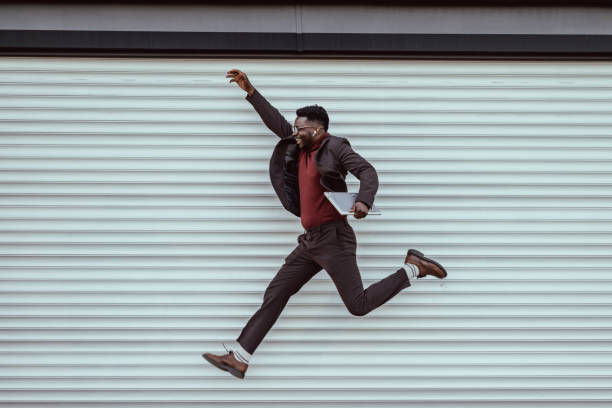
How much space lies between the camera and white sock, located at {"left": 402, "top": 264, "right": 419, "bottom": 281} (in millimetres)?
3535

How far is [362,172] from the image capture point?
3.24 m

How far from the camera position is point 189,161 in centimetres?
391

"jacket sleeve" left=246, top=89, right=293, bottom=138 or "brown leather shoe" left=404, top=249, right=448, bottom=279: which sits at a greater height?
"jacket sleeve" left=246, top=89, right=293, bottom=138

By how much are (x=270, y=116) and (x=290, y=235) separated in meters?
0.97

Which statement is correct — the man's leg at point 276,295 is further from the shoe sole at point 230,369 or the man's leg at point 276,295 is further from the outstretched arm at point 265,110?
the outstretched arm at point 265,110

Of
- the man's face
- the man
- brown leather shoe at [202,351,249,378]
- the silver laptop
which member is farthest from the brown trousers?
the man's face

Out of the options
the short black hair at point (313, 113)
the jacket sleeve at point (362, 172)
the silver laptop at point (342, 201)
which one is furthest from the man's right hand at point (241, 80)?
the silver laptop at point (342, 201)

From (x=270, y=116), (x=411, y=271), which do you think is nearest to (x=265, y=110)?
(x=270, y=116)

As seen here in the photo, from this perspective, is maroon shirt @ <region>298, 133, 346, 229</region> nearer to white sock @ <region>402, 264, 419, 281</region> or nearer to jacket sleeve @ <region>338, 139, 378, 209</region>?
jacket sleeve @ <region>338, 139, 378, 209</region>

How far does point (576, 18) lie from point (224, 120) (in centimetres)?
300

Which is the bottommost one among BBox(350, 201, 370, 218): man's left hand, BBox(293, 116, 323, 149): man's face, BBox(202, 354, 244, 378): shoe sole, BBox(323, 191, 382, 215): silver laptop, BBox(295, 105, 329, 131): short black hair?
BBox(202, 354, 244, 378): shoe sole

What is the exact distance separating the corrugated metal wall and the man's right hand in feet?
0.95

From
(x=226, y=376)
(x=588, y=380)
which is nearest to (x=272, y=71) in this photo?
Result: (x=226, y=376)

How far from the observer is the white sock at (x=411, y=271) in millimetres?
3535
